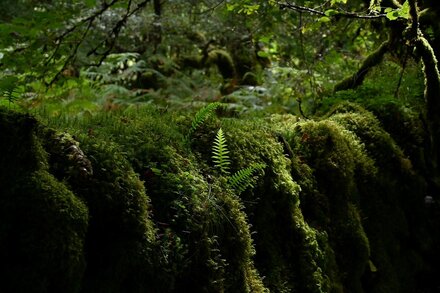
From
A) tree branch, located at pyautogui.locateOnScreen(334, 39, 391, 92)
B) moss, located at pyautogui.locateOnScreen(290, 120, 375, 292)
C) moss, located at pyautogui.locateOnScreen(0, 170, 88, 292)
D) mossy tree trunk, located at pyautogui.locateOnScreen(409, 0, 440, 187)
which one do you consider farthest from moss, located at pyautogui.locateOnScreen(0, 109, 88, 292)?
tree branch, located at pyautogui.locateOnScreen(334, 39, 391, 92)

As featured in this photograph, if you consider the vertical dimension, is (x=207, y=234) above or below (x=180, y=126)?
below

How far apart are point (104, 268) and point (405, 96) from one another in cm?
476

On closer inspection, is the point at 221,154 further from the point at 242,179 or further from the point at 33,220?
the point at 33,220

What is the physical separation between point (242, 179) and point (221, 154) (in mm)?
228

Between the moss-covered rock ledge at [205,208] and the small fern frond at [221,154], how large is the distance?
0.06 metres

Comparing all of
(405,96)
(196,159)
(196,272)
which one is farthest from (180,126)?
(405,96)

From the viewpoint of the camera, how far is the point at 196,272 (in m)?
2.46

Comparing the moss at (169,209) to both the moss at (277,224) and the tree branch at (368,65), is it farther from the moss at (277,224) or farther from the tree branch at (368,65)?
the tree branch at (368,65)

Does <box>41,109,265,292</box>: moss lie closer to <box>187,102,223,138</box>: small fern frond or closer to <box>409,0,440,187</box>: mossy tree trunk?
<box>187,102,223,138</box>: small fern frond

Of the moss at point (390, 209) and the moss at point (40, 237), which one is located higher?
Result: the moss at point (390, 209)

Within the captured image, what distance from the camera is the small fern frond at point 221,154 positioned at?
116 inches

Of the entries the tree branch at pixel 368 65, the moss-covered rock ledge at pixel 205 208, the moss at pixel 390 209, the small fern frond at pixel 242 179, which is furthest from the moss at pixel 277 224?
the tree branch at pixel 368 65

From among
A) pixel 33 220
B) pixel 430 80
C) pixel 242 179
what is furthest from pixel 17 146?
pixel 430 80

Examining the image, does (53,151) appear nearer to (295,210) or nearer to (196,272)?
(196,272)
